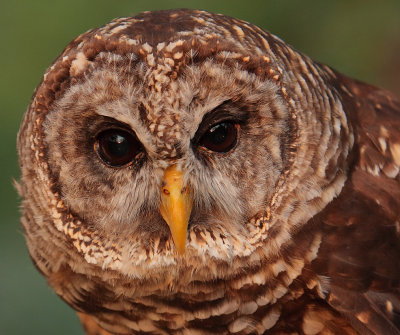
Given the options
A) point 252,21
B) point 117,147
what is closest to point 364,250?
point 117,147

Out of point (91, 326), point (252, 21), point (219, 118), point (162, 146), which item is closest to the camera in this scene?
point (162, 146)

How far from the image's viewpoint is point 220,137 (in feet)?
7.35

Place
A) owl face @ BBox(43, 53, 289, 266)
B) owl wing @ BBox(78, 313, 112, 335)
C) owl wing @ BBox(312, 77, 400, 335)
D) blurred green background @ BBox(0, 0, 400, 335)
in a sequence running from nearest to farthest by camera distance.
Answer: owl face @ BBox(43, 53, 289, 266) → owl wing @ BBox(312, 77, 400, 335) → owl wing @ BBox(78, 313, 112, 335) → blurred green background @ BBox(0, 0, 400, 335)

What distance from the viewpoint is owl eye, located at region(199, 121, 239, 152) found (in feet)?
7.32

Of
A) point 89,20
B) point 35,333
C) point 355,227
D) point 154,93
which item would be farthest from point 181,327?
point 89,20

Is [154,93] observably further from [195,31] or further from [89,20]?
[89,20]

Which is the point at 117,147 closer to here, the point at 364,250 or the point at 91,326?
the point at 364,250

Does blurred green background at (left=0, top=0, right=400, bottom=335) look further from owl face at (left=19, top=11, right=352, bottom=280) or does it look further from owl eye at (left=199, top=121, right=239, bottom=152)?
owl eye at (left=199, top=121, right=239, bottom=152)

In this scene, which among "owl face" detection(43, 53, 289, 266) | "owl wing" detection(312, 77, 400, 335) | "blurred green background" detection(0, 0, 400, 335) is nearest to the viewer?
"owl face" detection(43, 53, 289, 266)

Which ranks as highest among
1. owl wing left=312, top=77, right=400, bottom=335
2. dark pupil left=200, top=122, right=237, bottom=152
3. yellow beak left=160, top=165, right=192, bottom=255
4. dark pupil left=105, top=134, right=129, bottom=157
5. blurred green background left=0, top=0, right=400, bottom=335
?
dark pupil left=105, top=134, right=129, bottom=157

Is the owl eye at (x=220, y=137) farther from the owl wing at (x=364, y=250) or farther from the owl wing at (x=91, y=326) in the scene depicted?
the owl wing at (x=91, y=326)

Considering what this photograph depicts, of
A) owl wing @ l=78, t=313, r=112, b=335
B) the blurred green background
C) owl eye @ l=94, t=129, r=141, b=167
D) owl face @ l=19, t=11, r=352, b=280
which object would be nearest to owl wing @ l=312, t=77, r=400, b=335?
owl face @ l=19, t=11, r=352, b=280

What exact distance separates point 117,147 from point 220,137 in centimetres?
32

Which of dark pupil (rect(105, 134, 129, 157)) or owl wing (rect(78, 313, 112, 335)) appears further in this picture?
owl wing (rect(78, 313, 112, 335))
